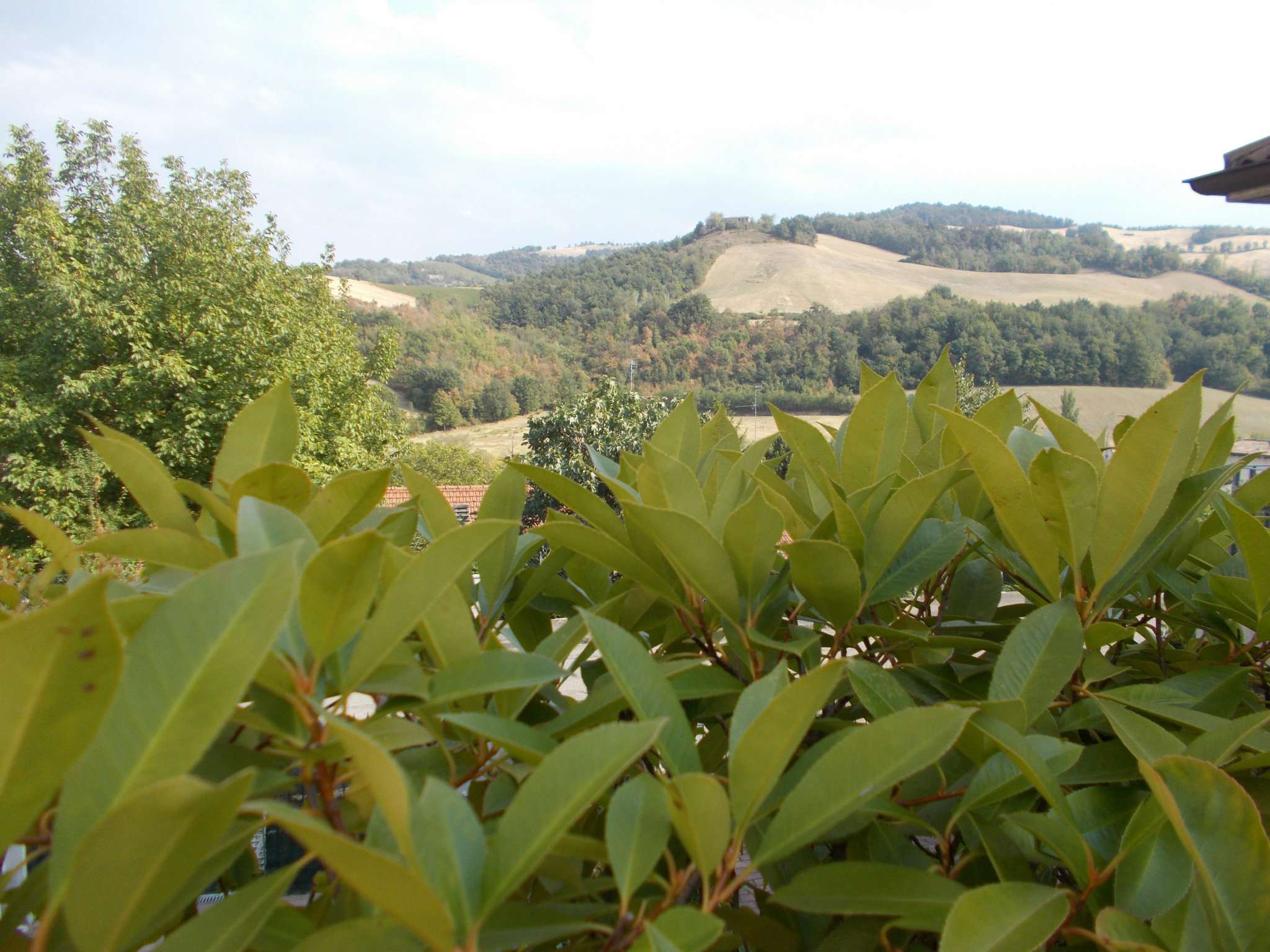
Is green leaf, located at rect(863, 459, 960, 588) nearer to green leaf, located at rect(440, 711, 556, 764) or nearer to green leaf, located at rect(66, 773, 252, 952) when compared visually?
green leaf, located at rect(440, 711, 556, 764)

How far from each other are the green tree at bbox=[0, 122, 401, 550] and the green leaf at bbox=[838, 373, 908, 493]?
1386 cm

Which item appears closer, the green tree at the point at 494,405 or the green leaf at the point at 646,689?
the green leaf at the point at 646,689

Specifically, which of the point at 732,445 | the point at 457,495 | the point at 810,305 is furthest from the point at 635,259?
the point at 732,445

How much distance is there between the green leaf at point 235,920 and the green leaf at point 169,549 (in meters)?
0.13

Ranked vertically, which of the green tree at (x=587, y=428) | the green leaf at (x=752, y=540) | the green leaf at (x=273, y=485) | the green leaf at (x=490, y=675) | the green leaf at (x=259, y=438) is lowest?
the green tree at (x=587, y=428)

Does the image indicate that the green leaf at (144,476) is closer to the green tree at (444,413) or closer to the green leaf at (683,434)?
the green leaf at (683,434)

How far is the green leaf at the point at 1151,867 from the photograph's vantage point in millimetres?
297

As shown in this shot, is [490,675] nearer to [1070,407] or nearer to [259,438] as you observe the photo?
[259,438]

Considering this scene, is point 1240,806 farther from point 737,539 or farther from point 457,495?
point 457,495

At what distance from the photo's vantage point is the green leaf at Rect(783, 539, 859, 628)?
357 millimetres

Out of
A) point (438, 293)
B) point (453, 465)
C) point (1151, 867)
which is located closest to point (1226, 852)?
point (1151, 867)

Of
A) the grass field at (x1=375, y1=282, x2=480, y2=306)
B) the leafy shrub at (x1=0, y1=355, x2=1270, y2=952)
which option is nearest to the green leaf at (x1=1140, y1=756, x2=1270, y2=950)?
the leafy shrub at (x1=0, y1=355, x2=1270, y2=952)

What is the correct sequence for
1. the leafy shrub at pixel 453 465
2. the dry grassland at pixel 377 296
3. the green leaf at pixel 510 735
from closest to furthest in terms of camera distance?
the green leaf at pixel 510 735
the leafy shrub at pixel 453 465
the dry grassland at pixel 377 296

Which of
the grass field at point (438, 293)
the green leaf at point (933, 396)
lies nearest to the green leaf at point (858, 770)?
the green leaf at point (933, 396)
